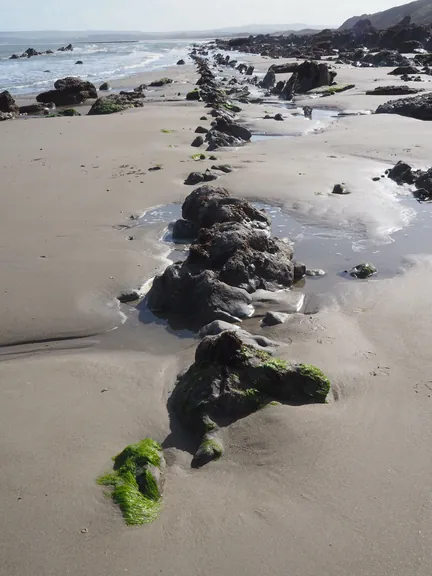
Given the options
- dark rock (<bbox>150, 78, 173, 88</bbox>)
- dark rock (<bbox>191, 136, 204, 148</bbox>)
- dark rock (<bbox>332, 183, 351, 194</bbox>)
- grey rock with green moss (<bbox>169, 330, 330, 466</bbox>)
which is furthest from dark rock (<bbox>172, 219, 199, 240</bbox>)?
dark rock (<bbox>150, 78, 173, 88</bbox>)

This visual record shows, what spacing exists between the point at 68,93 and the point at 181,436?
76.5 ft

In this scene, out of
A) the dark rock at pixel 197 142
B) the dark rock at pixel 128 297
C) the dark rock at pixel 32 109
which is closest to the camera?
the dark rock at pixel 128 297

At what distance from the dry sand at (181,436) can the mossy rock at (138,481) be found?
2.9 inches

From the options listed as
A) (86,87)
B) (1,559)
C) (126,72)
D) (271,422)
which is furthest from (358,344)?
(126,72)

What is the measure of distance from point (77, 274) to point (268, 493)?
3.90m

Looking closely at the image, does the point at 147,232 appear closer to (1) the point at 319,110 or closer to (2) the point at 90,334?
(2) the point at 90,334

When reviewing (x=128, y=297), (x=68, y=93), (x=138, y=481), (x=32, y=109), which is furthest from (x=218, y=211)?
(x=68, y=93)

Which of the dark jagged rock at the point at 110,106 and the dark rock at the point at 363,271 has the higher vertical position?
the dark jagged rock at the point at 110,106

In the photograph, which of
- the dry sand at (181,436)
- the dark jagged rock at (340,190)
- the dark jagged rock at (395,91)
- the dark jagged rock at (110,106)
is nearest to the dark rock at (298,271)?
the dry sand at (181,436)

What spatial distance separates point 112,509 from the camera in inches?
121

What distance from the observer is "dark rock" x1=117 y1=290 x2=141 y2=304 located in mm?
5812

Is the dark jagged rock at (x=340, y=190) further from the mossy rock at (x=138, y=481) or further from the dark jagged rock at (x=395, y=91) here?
the dark jagged rock at (x=395, y=91)

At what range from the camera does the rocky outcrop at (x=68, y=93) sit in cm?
2356

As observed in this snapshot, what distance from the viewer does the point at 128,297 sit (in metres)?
5.83
